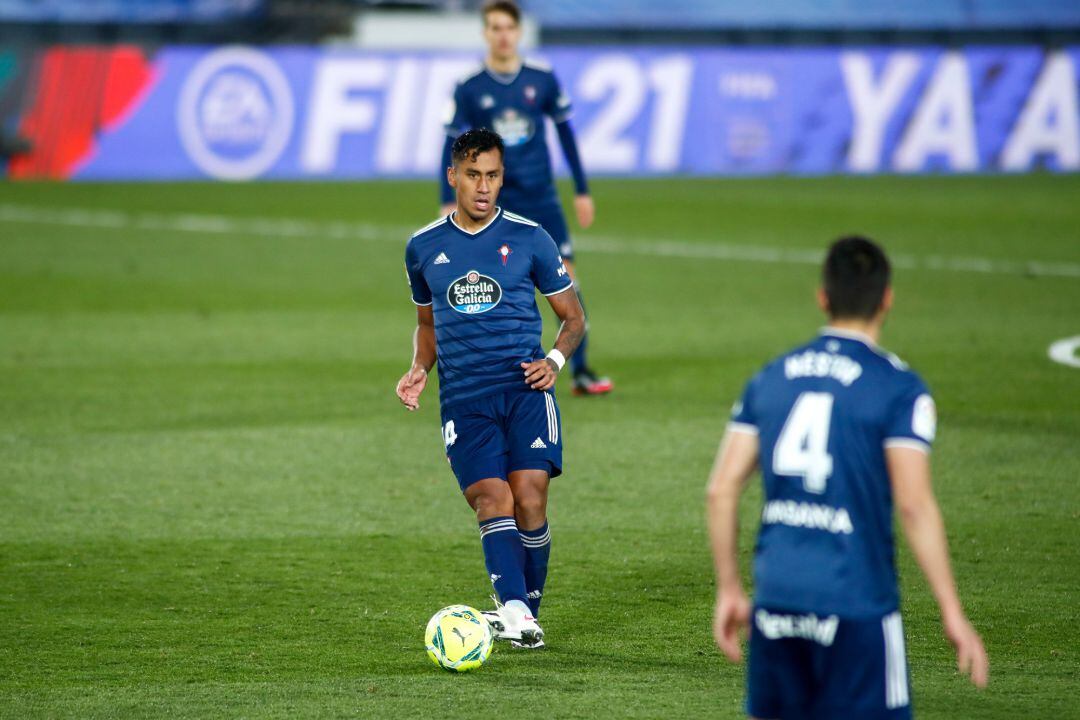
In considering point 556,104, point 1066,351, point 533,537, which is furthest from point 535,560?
point 1066,351

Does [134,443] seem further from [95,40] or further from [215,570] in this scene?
[95,40]

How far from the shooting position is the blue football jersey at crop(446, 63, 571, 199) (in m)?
9.84

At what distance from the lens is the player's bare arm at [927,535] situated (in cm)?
349

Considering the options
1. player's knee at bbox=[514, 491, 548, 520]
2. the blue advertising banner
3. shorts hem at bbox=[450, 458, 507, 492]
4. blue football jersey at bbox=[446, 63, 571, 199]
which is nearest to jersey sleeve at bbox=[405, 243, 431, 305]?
shorts hem at bbox=[450, 458, 507, 492]

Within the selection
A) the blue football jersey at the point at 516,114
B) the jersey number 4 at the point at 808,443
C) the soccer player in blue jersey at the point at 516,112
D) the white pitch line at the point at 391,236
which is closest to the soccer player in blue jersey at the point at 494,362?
the jersey number 4 at the point at 808,443

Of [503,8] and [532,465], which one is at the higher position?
[503,8]

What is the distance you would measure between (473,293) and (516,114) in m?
4.30

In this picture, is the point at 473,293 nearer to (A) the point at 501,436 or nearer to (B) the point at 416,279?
(B) the point at 416,279

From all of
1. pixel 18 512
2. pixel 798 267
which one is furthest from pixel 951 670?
pixel 798 267

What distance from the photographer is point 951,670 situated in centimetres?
531

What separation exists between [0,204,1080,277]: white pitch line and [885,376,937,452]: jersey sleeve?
1298 centimetres

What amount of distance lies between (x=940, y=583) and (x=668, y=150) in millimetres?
24252

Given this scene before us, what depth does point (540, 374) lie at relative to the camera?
18.9 ft

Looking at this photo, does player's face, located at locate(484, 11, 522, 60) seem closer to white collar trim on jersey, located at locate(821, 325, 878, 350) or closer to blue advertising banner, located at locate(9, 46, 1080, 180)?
white collar trim on jersey, located at locate(821, 325, 878, 350)
